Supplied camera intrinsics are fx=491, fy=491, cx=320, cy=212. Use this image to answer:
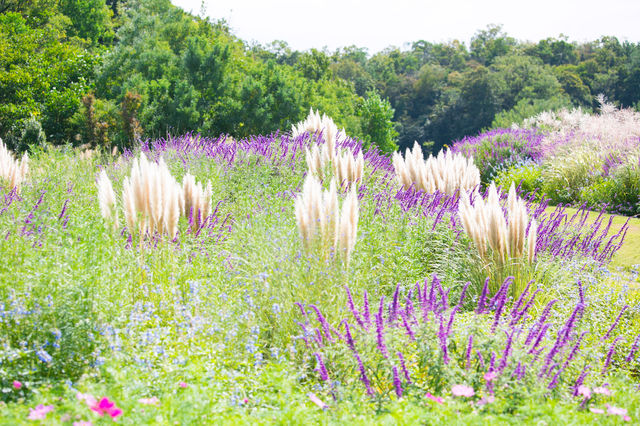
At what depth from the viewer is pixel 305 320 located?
312cm

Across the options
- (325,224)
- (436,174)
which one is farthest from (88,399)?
(436,174)

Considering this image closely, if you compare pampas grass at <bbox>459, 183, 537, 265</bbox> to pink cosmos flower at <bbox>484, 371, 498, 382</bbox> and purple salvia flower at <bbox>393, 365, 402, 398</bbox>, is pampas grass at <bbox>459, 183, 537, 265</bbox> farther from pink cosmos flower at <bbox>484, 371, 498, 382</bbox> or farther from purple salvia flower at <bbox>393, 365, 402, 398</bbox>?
purple salvia flower at <bbox>393, 365, 402, 398</bbox>

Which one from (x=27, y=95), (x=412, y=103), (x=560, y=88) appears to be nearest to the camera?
(x=27, y=95)

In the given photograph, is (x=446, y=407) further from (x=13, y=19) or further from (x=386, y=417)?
(x=13, y=19)

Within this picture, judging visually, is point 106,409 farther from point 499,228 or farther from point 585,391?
point 499,228

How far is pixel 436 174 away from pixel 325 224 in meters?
3.35

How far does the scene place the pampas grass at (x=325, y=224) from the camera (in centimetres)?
368

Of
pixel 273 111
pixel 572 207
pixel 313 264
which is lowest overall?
pixel 572 207

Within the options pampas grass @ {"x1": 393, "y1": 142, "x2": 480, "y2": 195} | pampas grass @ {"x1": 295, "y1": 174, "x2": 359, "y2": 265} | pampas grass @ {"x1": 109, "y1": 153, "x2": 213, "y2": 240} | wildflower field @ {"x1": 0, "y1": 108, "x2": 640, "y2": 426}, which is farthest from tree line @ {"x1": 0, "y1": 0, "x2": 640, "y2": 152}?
pampas grass @ {"x1": 295, "y1": 174, "x2": 359, "y2": 265}

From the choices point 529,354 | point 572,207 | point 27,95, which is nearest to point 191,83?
point 27,95

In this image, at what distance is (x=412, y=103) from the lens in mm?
53250

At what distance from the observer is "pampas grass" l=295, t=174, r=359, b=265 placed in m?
3.68

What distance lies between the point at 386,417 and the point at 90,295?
1.71 m

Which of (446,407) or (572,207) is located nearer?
(446,407)
